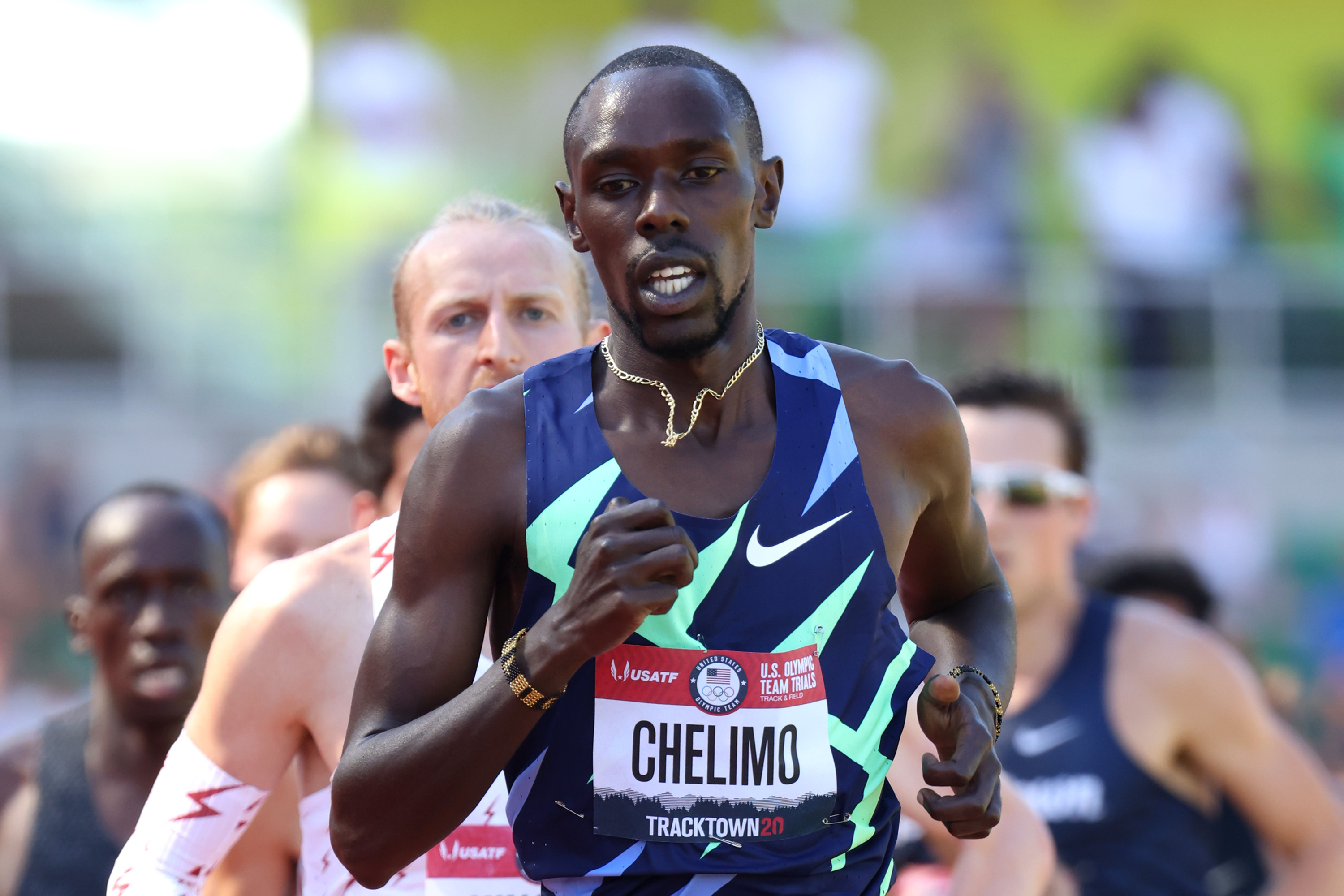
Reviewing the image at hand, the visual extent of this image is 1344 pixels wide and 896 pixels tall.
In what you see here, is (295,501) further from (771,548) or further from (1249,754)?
(771,548)

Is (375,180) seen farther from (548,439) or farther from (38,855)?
(548,439)

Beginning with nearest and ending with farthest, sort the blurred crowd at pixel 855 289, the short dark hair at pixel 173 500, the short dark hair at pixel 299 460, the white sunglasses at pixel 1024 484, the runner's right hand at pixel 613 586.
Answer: the runner's right hand at pixel 613 586
the short dark hair at pixel 173 500
the white sunglasses at pixel 1024 484
the short dark hair at pixel 299 460
the blurred crowd at pixel 855 289

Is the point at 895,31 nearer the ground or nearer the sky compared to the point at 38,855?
nearer the sky

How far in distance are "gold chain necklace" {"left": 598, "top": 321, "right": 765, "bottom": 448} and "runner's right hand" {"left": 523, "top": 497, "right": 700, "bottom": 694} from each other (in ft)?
0.97

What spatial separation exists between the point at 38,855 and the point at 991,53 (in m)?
12.9

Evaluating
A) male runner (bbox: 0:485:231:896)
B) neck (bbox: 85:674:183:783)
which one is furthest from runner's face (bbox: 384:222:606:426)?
neck (bbox: 85:674:183:783)

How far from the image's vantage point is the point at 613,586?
6.59 feet

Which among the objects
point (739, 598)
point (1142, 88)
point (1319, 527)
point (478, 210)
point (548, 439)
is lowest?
point (1319, 527)

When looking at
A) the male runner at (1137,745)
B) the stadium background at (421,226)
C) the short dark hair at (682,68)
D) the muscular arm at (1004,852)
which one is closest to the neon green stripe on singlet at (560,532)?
the short dark hair at (682,68)

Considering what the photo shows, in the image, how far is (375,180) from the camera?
13.1m

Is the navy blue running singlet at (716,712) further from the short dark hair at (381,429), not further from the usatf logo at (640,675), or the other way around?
the short dark hair at (381,429)

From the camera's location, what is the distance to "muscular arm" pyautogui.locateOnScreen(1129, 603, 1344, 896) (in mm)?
5195

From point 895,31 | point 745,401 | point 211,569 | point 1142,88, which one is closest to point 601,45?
point 895,31

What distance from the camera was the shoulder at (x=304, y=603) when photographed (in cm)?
319
